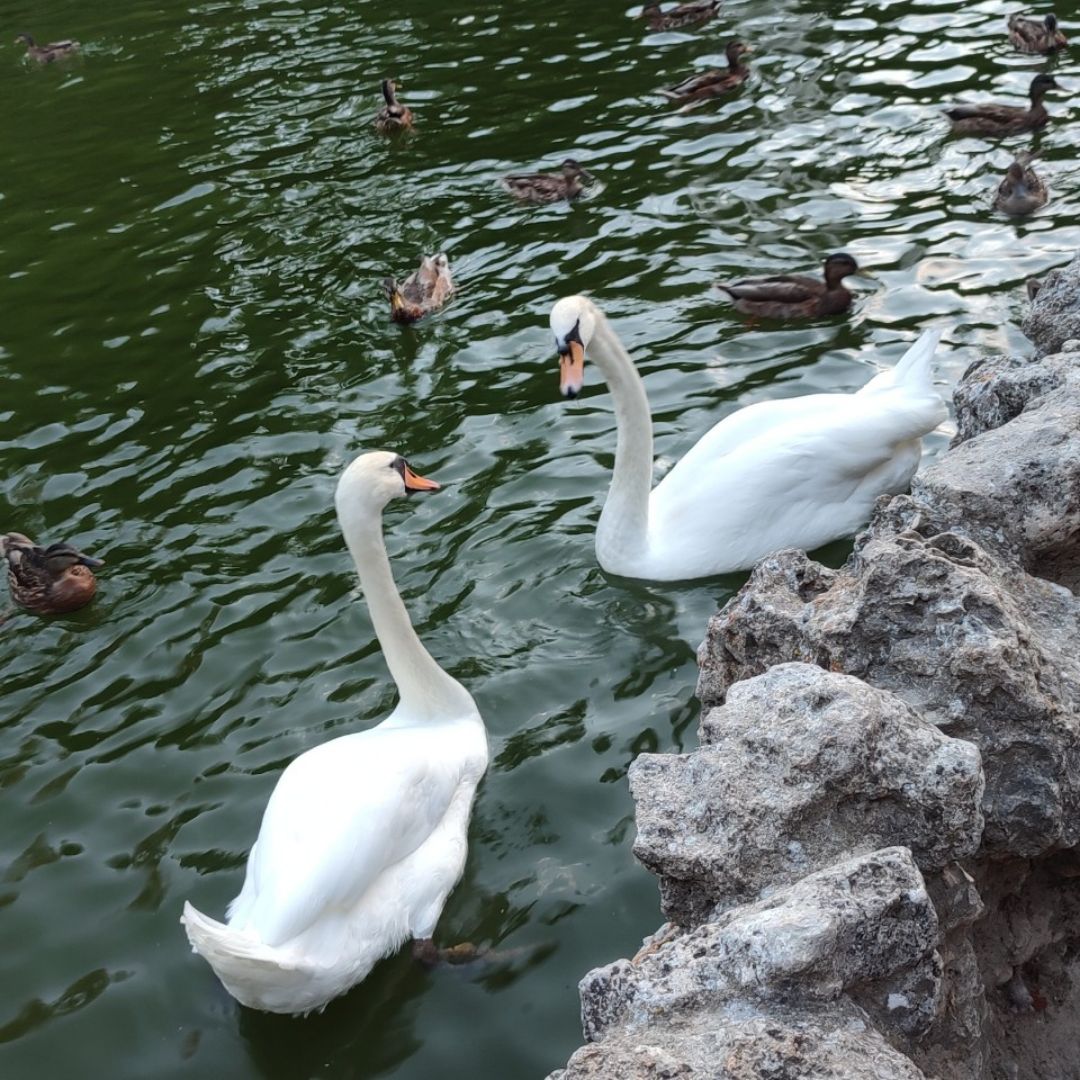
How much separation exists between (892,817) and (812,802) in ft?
0.60

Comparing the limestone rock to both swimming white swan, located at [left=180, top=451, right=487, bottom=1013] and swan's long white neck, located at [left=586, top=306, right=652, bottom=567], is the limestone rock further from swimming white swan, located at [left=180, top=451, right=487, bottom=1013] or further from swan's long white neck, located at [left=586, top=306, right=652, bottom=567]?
swan's long white neck, located at [left=586, top=306, right=652, bottom=567]

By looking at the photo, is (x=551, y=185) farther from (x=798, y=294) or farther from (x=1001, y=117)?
(x=1001, y=117)

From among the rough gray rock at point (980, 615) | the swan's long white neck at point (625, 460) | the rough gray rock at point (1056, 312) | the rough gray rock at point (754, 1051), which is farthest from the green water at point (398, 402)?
the rough gray rock at point (754, 1051)

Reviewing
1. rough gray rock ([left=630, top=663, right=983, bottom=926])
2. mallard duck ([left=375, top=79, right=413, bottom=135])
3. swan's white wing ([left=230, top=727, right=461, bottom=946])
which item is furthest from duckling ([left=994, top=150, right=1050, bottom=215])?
rough gray rock ([left=630, top=663, right=983, bottom=926])

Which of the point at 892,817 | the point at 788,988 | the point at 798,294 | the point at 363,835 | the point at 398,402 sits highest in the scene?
the point at 788,988

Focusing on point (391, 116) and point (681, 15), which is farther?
point (681, 15)

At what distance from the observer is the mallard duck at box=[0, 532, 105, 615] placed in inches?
277

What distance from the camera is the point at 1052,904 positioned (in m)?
3.79

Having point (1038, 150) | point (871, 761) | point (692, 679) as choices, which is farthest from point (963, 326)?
point (871, 761)

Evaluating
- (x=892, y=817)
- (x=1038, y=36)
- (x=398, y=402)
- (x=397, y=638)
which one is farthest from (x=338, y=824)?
(x=1038, y=36)

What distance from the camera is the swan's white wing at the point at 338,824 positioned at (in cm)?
446

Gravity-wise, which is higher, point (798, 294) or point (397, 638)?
point (397, 638)

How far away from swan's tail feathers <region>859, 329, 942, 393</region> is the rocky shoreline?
8.37 feet

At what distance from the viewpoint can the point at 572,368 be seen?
264 inches
